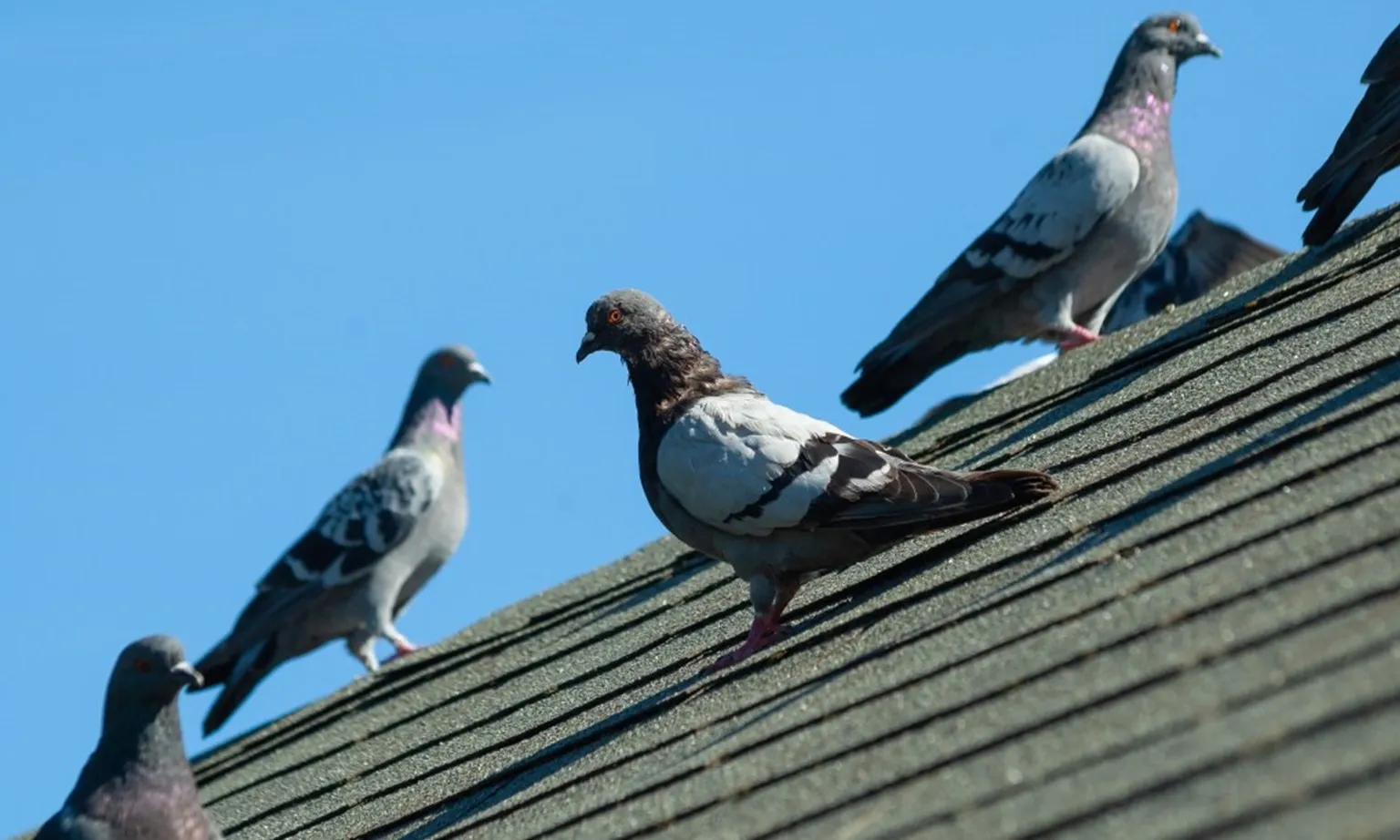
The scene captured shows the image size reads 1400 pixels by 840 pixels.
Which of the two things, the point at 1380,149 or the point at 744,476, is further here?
the point at 1380,149

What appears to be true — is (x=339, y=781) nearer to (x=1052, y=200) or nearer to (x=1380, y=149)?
(x=1380, y=149)

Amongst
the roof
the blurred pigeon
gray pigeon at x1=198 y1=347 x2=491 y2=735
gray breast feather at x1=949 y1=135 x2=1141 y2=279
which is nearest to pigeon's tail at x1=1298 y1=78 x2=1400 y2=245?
the roof

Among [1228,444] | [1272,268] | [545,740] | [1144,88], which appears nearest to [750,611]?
[545,740]

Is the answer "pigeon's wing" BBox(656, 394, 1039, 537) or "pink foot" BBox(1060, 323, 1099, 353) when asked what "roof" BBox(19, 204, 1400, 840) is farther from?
"pink foot" BBox(1060, 323, 1099, 353)

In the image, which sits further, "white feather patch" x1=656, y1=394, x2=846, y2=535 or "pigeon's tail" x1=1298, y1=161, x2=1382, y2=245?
"pigeon's tail" x1=1298, y1=161, x2=1382, y2=245

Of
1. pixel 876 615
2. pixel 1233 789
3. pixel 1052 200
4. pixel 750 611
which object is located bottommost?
pixel 1233 789

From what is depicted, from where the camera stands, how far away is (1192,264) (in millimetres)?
11367

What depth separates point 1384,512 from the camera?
135 inches

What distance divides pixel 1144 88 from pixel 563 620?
3.70 metres

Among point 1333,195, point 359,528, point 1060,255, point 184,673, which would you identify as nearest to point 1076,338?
point 1060,255

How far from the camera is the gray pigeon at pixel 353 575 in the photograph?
10633 mm

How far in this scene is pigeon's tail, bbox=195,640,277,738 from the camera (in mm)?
10570

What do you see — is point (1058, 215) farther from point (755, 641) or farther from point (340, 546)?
point (755, 641)

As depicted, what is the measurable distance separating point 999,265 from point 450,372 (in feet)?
13.5
